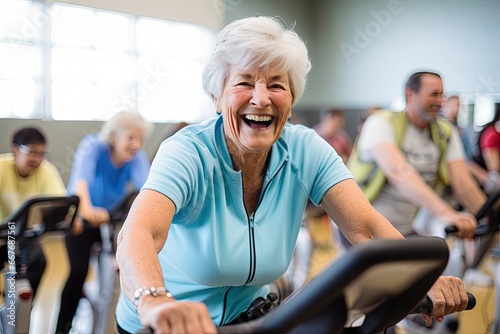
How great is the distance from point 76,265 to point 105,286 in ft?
0.67

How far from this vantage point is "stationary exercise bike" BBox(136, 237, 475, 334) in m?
0.79

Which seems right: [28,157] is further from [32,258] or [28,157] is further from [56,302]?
[56,302]

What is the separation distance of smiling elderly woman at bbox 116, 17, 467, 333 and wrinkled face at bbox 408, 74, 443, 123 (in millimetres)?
1346

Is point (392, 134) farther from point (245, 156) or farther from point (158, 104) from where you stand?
point (158, 104)

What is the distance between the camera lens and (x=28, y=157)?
2557 millimetres

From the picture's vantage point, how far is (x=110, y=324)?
3.17 m

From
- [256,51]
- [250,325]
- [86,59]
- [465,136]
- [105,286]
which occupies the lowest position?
[105,286]

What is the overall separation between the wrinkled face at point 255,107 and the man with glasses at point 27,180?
1.46 m

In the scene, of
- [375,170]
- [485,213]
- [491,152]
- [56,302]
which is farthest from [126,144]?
[491,152]

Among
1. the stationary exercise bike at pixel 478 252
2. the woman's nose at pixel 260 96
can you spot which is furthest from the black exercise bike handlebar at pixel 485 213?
the woman's nose at pixel 260 96

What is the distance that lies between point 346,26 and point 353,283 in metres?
7.32

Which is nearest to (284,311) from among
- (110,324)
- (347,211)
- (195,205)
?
(195,205)

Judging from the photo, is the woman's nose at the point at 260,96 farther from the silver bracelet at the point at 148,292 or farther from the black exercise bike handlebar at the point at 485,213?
the black exercise bike handlebar at the point at 485,213

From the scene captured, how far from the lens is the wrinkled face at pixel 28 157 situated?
2512 mm
